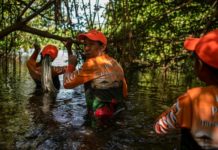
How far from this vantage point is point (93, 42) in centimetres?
635

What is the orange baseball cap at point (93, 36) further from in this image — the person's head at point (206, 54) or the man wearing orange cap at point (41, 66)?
the person's head at point (206, 54)

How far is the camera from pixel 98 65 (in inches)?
254

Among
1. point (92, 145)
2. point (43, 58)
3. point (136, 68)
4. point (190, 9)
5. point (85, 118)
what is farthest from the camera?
point (43, 58)

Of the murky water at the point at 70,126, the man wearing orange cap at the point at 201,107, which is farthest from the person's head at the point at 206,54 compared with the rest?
the murky water at the point at 70,126

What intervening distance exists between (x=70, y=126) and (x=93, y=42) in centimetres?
125

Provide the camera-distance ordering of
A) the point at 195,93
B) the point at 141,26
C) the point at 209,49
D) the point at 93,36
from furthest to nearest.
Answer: the point at 141,26
the point at 93,36
the point at 195,93
the point at 209,49

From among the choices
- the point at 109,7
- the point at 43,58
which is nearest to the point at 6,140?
the point at 109,7

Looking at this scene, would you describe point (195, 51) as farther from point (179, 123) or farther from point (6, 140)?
point (6, 140)

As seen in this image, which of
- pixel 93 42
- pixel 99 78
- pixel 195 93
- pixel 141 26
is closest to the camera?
pixel 195 93

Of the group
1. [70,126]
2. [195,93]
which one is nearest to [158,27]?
[70,126]

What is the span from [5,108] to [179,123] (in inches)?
214

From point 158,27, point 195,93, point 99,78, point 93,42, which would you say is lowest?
point 99,78

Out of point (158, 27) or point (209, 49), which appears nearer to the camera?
point (209, 49)

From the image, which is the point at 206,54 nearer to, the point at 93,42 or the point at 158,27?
the point at 93,42
